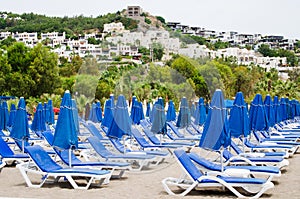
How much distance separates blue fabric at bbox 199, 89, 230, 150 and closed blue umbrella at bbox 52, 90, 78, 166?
2.30 meters

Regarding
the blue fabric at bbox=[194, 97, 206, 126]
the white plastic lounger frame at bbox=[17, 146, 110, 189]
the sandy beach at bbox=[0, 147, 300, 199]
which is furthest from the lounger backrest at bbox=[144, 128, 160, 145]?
the white plastic lounger frame at bbox=[17, 146, 110, 189]

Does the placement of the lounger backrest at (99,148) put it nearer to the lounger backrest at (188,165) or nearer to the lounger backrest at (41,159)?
the lounger backrest at (41,159)

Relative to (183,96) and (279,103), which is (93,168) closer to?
(183,96)

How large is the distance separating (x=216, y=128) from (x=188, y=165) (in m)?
0.96

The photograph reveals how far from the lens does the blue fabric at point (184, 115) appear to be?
44.4 feet

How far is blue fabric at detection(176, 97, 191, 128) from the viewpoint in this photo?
13.5m

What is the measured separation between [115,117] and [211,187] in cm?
374

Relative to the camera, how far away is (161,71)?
12.6 m

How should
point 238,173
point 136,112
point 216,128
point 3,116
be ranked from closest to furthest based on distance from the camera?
point 238,173, point 216,128, point 136,112, point 3,116

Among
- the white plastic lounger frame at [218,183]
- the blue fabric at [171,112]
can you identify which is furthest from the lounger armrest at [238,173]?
the blue fabric at [171,112]

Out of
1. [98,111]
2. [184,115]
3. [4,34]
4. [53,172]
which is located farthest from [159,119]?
[4,34]

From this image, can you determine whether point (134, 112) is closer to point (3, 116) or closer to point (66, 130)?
point (3, 116)

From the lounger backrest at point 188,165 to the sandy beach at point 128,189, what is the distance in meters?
0.32

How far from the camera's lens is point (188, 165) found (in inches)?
334
